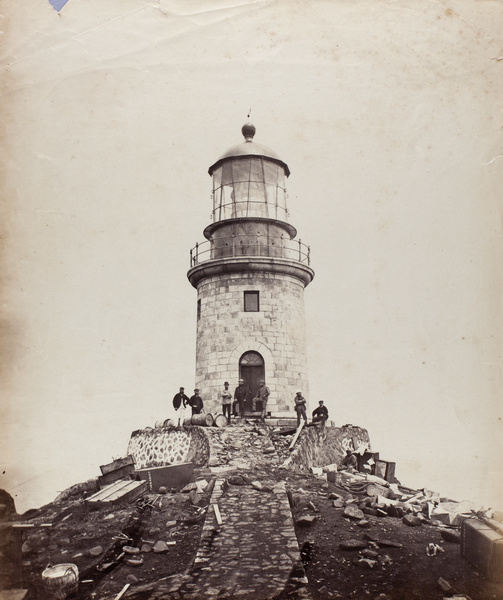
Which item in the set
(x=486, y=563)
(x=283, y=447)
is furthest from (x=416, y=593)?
(x=283, y=447)

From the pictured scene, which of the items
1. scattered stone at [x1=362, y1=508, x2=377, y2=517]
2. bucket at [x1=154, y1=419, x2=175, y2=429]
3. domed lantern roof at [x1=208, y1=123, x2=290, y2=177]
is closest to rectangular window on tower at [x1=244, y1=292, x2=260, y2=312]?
bucket at [x1=154, y1=419, x2=175, y2=429]

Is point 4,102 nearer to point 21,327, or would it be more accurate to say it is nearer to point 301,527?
point 21,327

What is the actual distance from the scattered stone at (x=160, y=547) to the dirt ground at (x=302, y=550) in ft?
0.12

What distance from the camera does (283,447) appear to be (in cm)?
1188

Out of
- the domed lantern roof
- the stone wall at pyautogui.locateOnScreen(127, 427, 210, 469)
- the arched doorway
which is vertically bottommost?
the stone wall at pyautogui.locateOnScreen(127, 427, 210, 469)

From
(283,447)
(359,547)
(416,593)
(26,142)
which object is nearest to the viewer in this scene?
(416,593)

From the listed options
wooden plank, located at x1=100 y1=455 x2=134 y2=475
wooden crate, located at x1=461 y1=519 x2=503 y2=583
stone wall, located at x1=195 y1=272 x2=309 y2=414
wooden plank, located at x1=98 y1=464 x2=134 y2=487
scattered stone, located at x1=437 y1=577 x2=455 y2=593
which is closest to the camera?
scattered stone, located at x1=437 y1=577 x2=455 y2=593

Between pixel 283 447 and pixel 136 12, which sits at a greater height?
pixel 136 12

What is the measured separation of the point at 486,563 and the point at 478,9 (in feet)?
24.5

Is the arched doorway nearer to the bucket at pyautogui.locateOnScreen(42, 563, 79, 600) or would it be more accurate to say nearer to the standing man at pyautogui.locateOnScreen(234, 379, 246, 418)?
the standing man at pyautogui.locateOnScreen(234, 379, 246, 418)

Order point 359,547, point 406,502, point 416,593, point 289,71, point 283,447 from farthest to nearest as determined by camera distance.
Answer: point 283,447, point 406,502, point 289,71, point 359,547, point 416,593

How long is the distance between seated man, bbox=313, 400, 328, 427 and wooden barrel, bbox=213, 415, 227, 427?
2.51 m

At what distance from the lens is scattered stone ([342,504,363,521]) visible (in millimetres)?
8297

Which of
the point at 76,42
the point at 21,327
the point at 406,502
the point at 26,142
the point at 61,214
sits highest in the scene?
the point at 76,42
